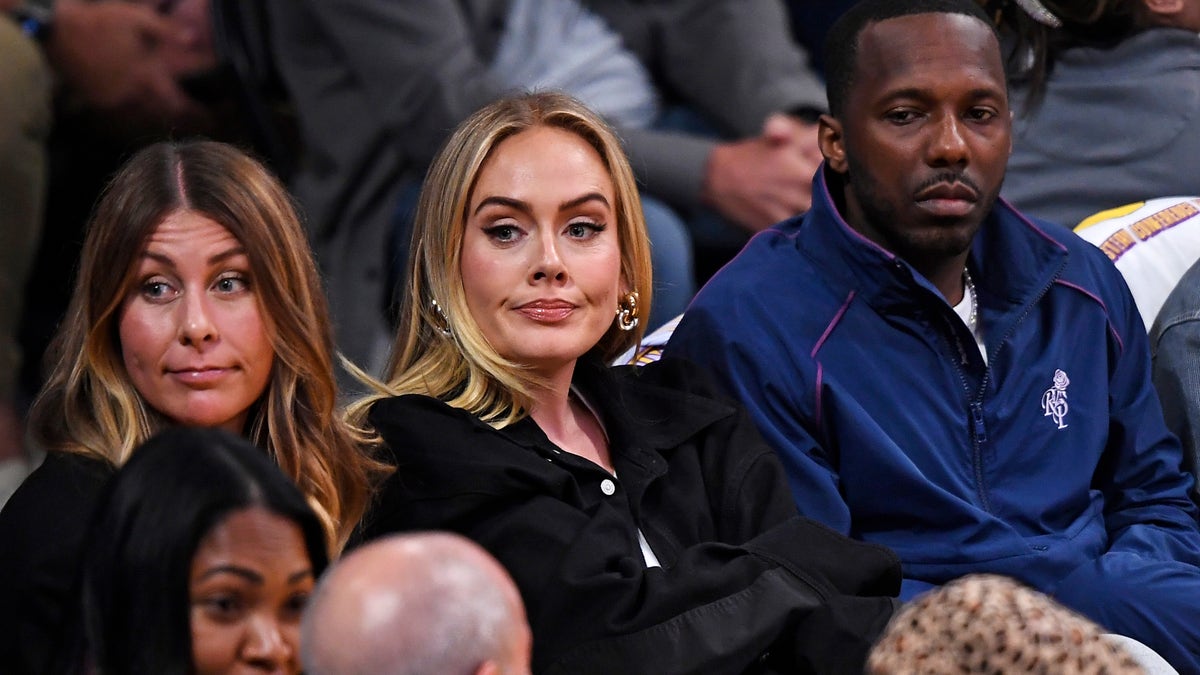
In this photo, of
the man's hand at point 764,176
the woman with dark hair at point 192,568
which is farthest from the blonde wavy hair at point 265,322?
the man's hand at point 764,176

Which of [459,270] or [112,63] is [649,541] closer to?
[459,270]

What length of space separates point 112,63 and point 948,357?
229 cm

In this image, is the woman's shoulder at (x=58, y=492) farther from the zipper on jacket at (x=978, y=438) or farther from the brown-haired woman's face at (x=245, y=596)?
the zipper on jacket at (x=978, y=438)

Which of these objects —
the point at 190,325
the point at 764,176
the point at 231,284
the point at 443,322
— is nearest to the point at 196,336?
the point at 190,325

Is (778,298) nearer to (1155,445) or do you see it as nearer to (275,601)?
(1155,445)

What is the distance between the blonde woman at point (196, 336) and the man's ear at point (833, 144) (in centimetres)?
103

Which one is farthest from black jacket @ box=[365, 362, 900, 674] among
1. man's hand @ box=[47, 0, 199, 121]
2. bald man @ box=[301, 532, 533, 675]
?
man's hand @ box=[47, 0, 199, 121]

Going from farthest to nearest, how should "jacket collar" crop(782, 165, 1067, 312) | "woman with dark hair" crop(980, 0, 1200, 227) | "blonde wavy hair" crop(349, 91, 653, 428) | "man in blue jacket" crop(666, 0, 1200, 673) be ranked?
1. "woman with dark hair" crop(980, 0, 1200, 227)
2. "jacket collar" crop(782, 165, 1067, 312)
3. "man in blue jacket" crop(666, 0, 1200, 673)
4. "blonde wavy hair" crop(349, 91, 653, 428)

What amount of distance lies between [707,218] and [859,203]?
1.56 meters

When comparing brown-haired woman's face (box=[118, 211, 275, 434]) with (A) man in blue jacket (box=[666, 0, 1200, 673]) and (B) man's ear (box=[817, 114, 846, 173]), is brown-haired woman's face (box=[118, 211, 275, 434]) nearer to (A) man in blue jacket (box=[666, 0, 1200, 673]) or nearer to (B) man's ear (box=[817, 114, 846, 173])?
(A) man in blue jacket (box=[666, 0, 1200, 673])

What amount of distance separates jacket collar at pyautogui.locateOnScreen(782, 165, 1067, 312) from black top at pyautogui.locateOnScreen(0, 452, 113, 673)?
4.24 feet

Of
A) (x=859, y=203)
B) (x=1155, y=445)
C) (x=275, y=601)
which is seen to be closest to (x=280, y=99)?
(x=859, y=203)

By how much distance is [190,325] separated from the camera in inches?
101

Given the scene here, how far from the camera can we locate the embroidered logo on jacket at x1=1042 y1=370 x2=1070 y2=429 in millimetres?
3135
